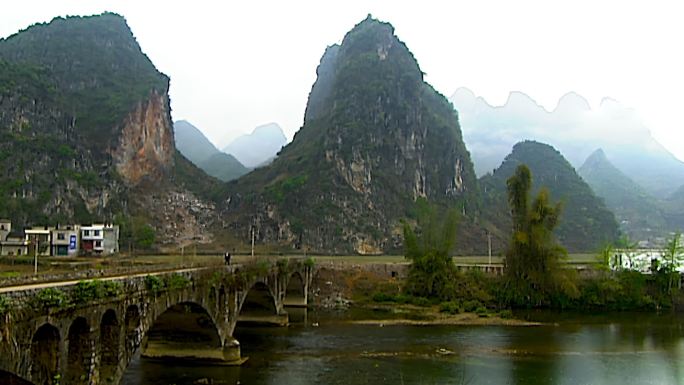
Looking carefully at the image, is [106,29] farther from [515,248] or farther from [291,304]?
[515,248]

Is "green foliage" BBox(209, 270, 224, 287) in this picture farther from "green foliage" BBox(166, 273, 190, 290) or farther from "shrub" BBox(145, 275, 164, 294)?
"shrub" BBox(145, 275, 164, 294)

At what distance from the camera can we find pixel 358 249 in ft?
509

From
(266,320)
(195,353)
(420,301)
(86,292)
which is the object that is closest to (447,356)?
(195,353)

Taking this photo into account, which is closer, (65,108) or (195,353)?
(195,353)

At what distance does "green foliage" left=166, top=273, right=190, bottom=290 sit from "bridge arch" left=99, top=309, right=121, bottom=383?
5.96 metres

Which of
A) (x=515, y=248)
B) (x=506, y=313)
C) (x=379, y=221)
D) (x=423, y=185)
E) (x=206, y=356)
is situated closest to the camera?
(x=206, y=356)

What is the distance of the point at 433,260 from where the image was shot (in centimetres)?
8075

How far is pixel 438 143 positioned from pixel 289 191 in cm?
5332

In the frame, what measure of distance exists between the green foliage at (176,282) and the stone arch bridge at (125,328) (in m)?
0.06

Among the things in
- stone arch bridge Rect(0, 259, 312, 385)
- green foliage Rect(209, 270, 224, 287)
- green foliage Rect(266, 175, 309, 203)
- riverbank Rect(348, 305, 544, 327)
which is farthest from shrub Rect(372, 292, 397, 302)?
green foliage Rect(266, 175, 309, 203)

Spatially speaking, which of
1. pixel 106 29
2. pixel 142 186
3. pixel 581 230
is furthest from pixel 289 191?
pixel 581 230

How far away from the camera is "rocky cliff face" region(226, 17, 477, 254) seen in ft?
524

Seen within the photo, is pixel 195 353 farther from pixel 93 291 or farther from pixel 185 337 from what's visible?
pixel 93 291

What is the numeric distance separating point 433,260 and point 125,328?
5884cm
